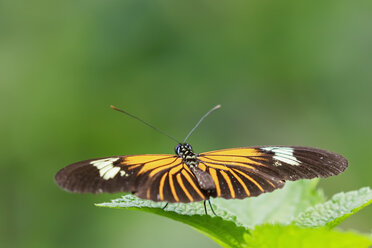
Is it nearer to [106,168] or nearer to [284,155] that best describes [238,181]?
[284,155]

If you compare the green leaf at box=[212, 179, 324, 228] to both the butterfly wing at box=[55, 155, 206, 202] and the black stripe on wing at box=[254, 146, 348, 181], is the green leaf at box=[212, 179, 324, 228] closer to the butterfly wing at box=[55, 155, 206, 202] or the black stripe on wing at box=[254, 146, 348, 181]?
the black stripe on wing at box=[254, 146, 348, 181]

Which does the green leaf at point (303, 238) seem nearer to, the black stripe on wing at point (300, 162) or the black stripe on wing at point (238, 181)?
the black stripe on wing at point (238, 181)

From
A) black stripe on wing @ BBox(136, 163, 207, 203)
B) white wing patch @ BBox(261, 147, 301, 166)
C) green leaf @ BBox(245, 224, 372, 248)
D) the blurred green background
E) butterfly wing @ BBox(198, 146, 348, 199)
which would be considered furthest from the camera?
the blurred green background

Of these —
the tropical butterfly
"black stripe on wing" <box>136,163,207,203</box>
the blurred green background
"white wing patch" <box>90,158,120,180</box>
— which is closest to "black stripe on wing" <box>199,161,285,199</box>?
the tropical butterfly

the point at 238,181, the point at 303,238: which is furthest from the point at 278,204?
the point at 303,238

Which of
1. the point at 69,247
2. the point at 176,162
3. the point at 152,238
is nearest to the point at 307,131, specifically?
the point at 152,238

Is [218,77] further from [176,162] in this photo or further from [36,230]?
[176,162]

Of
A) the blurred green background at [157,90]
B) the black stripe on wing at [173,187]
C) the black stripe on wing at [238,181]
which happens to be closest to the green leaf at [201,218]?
the black stripe on wing at [173,187]
